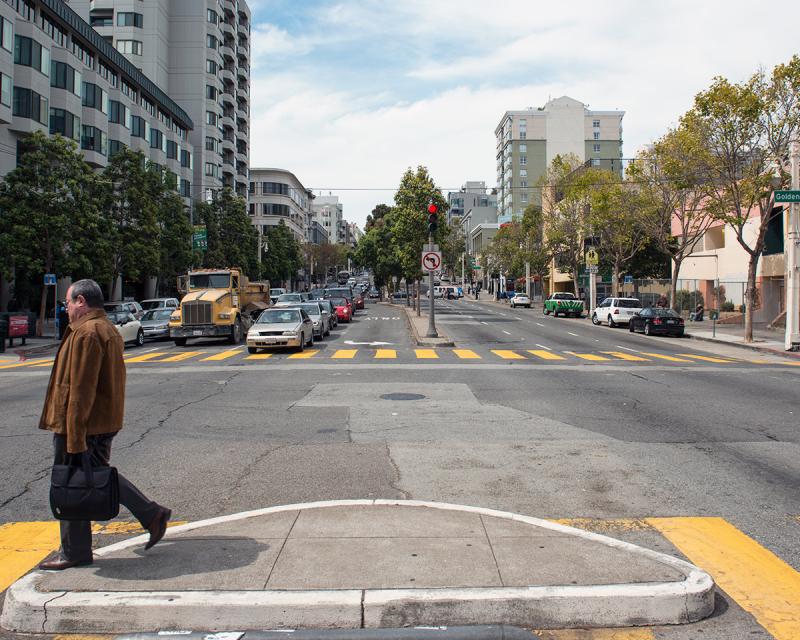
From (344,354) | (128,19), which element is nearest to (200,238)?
(128,19)

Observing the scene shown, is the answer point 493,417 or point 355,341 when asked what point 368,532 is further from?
point 355,341

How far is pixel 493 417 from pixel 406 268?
131 feet

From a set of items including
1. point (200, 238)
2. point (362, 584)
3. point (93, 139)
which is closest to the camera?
point (362, 584)

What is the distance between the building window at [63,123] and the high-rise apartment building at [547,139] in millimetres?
80430

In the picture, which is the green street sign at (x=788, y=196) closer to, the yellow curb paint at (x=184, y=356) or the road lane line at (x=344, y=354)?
the road lane line at (x=344, y=354)

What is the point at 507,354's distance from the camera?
2320 centimetres

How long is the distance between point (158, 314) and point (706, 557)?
2971 cm

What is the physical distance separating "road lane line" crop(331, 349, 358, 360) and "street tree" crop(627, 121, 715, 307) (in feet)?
54.9

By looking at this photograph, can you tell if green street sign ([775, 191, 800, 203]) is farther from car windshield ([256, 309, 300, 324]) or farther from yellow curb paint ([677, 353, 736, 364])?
car windshield ([256, 309, 300, 324])

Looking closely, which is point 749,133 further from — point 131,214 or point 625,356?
point 131,214

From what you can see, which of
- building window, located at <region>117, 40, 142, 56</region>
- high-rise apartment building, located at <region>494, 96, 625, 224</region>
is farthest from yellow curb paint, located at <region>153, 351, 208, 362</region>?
high-rise apartment building, located at <region>494, 96, 625, 224</region>

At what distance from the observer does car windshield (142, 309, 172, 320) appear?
3158 centimetres

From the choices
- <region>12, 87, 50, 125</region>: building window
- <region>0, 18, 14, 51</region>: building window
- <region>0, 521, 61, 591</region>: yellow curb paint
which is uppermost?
<region>0, 18, 14, 51</region>: building window

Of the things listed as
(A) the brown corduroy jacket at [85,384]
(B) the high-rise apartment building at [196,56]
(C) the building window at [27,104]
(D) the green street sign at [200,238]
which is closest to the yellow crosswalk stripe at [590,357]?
(A) the brown corduroy jacket at [85,384]
